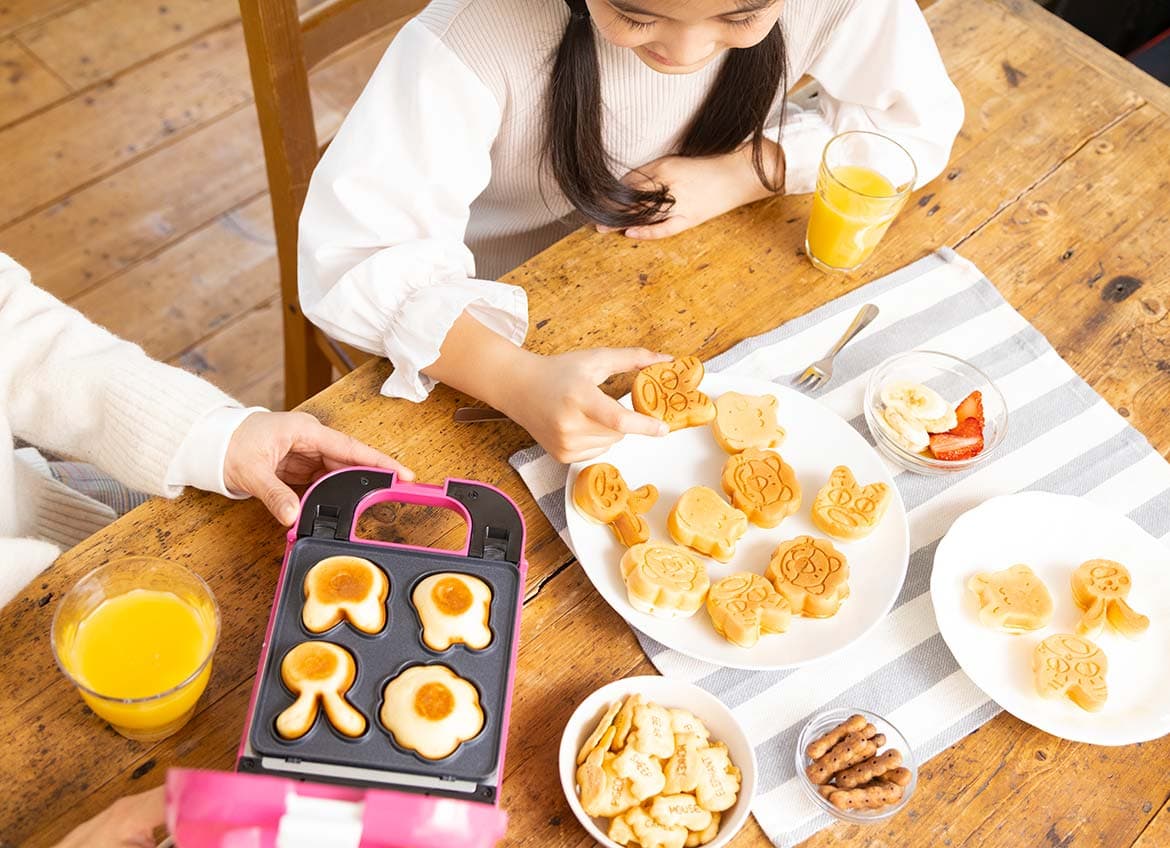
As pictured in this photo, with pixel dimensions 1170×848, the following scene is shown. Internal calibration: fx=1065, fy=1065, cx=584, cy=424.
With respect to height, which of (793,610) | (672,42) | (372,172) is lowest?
(793,610)

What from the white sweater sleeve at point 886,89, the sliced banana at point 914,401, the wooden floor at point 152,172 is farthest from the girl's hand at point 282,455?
the wooden floor at point 152,172

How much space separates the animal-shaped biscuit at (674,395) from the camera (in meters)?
1.12

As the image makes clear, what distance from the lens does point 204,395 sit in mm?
1073

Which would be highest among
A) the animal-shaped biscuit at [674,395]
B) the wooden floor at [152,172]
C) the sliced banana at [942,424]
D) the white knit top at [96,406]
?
the white knit top at [96,406]

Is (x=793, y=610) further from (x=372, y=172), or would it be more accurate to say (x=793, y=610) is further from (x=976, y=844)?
(x=372, y=172)

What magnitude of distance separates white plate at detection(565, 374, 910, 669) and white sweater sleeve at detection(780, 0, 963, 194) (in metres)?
0.38

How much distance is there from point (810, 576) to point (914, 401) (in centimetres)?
28

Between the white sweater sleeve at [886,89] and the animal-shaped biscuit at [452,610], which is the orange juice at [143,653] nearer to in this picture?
the animal-shaped biscuit at [452,610]

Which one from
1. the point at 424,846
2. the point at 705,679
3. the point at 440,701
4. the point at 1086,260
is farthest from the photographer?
the point at 1086,260

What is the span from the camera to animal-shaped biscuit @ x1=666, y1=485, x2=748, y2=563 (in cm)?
104

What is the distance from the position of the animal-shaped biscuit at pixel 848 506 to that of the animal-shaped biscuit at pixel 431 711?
41 cm

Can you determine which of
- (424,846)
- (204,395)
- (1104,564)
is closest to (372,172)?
(204,395)

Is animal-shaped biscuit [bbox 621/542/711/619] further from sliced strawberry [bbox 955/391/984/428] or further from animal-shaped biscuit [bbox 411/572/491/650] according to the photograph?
sliced strawberry [bbox 955/391/984/428]

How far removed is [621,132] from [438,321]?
0.42 m
